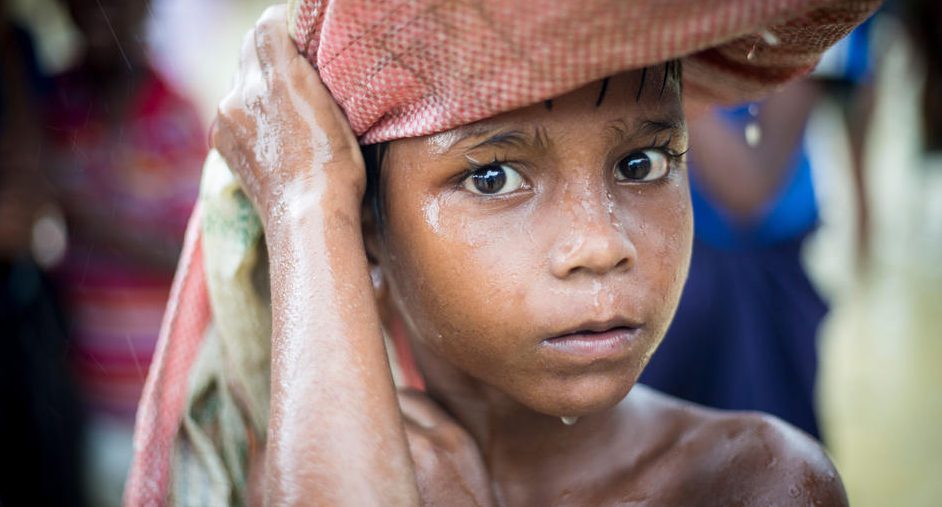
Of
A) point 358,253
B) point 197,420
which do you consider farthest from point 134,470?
point 358,253

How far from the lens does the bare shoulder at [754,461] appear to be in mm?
1734

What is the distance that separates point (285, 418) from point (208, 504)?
1.90ft

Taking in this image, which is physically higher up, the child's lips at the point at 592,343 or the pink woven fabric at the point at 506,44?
the pink woven fabric at the point at 506,44

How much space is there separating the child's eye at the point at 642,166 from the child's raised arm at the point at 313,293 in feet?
1.45

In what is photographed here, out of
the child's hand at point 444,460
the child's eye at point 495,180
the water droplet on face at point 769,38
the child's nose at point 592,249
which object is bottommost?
the child's hand at point 444,460

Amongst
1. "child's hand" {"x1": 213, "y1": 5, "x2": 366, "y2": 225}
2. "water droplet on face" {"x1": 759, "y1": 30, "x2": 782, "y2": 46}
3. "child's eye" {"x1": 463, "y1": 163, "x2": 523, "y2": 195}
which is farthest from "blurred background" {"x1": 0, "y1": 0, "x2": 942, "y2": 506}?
"child's hand" {"x1": 213, "y1": 5, "x2": 366, "y2": 225}

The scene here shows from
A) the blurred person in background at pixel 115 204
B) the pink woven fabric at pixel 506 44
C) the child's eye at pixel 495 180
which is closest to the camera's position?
the pink woven fabric at pixel 506 44

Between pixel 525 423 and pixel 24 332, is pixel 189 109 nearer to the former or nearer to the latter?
pixel 24 332

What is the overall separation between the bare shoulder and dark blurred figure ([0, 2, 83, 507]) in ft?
8.62

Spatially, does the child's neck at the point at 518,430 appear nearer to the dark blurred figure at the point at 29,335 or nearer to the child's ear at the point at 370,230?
the child's ear at the point at 370,230

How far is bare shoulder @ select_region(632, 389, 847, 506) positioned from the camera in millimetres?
1734

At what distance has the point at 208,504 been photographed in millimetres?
1929

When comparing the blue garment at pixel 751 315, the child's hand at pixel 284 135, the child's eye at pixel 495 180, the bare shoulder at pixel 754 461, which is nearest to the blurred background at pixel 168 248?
the blue garment at pixel 751 315

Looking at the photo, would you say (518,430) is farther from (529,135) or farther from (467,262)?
(529,135)
